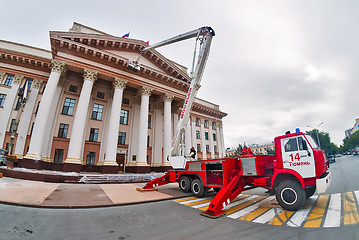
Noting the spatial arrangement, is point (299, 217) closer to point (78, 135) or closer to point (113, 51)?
point (78, 135)

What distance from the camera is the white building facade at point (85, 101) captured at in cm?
1600

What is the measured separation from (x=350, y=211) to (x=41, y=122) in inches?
816

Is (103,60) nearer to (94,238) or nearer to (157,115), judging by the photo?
(157,115)

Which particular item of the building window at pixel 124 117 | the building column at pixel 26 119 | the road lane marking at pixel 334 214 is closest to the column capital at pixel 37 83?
the building column at pixel 26 119

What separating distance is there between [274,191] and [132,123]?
64.8 ft

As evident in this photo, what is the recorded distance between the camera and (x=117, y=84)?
1880 cm

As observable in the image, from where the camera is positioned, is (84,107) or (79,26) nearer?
(84,107)

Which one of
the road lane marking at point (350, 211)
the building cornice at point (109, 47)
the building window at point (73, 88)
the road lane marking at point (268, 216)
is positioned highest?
the building cornice at point (109, 47)

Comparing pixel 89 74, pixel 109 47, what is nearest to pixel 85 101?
pixel 89 74

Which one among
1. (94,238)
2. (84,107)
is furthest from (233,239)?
(84,107)

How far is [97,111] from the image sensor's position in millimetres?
21172

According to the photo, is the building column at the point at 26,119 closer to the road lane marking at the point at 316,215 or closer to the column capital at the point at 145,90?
the column capital at the point at 145,90

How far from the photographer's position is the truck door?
18.1ft

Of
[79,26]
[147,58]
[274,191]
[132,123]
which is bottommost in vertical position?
[274,191]
